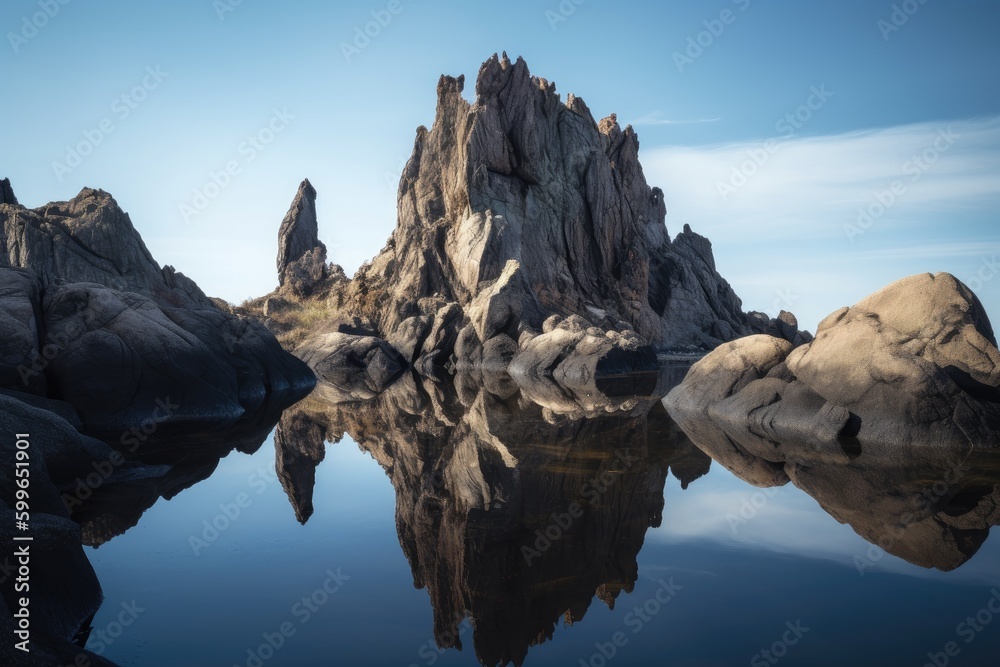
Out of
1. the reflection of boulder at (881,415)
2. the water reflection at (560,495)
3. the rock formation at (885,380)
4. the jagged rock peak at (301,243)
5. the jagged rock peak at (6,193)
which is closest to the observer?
the water reflection at (560,495)

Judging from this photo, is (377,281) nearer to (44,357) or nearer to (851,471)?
(44,357)

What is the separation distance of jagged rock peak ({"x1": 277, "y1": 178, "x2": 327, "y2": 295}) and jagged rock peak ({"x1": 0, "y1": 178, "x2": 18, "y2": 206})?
974 inches

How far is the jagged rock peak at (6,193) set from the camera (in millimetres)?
44844

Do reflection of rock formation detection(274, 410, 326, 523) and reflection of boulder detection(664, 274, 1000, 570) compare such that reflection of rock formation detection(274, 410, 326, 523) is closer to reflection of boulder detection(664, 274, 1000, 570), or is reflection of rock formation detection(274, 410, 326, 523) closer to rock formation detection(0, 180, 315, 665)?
rock formation detection(0, 180, 315, 665)

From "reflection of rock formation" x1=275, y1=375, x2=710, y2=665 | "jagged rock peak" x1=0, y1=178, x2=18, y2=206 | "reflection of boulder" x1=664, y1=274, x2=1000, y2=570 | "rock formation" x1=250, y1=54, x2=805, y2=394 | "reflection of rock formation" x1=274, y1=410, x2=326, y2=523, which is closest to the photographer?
"reflection of rock formation" x1=275, y1=375, x2=710, y2=665

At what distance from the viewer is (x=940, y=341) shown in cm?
1611


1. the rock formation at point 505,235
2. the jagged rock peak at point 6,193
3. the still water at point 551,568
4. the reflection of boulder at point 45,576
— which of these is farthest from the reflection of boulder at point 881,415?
the jagged rock peak at point 6,193

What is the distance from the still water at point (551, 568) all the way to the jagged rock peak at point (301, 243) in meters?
58.3

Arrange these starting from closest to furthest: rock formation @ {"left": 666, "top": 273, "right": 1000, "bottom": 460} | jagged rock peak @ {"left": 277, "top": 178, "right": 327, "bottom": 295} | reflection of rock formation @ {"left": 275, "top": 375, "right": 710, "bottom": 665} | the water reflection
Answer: reflection of rock formation @ {"left": 275, "top": 375, "right": 710, "bottom": 665} → the water reflection → rock formation @ {"left": 666, "top": 273, "right": 1000, "bottom": 460} → jagged rock peak @ {"left": 277, "top": 178, "right": 327, "bottom": 295}

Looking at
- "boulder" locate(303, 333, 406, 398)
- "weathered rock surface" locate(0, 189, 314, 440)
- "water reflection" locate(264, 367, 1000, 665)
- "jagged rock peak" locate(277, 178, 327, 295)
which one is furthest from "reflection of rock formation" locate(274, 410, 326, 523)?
"jagged rock peak" locate(277, 178, 327, 295)

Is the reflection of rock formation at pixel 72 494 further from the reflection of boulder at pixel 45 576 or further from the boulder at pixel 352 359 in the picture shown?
the boulder at pixel 352 359

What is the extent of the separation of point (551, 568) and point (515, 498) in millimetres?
3065

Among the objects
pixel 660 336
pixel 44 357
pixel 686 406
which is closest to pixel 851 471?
pixel 686 406

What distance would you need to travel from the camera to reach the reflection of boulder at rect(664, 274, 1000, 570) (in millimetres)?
10070
